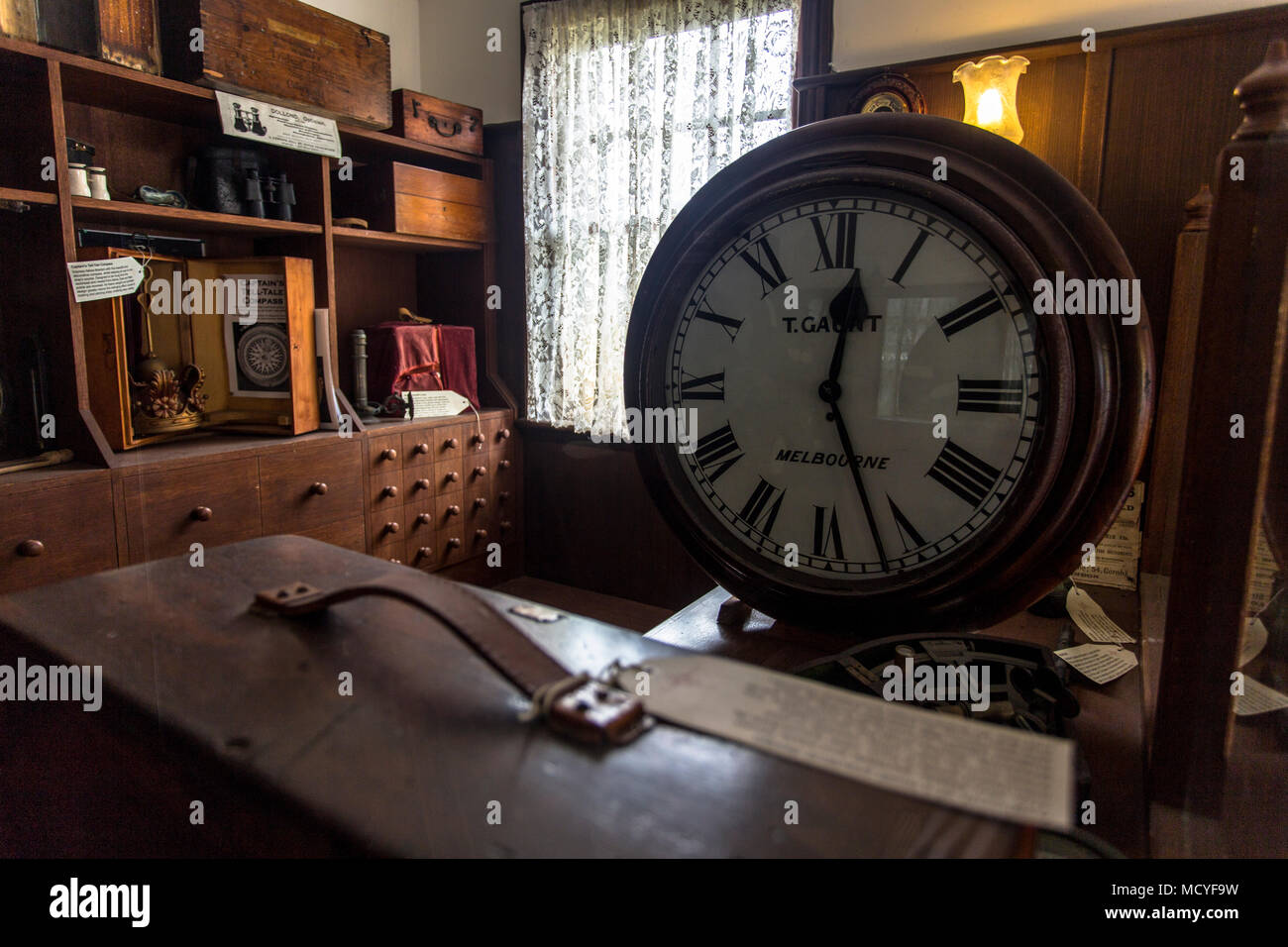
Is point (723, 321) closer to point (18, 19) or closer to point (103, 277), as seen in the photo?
point (103, 277)

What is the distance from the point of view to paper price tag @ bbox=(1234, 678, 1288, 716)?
1.66 ft

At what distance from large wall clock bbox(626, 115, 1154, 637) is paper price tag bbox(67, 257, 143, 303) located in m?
2.05

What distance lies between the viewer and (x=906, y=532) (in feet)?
2.22

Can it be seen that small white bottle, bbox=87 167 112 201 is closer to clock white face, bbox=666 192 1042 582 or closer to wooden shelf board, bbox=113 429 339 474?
wooden shelf board, bbox=113 429 339 474

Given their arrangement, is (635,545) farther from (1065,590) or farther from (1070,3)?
(1065,590)

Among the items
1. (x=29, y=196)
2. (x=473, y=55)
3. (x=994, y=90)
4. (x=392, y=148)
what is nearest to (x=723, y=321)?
(x=994, y=90)

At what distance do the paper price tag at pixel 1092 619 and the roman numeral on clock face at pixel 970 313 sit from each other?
37cm

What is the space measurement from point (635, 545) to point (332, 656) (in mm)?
3138

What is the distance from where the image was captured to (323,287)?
288cm

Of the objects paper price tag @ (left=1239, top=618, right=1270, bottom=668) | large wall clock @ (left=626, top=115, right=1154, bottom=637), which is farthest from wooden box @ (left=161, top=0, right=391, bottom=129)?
paper price tag @ (left=1239, top=618, right=1270, bottom=668)

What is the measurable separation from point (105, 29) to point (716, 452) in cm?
251

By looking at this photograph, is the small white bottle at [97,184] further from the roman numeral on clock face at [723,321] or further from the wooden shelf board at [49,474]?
the roman numeral on clock face at [723,321]

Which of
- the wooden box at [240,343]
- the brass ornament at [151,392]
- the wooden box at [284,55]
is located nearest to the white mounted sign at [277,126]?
the wooden box at [284,55]
